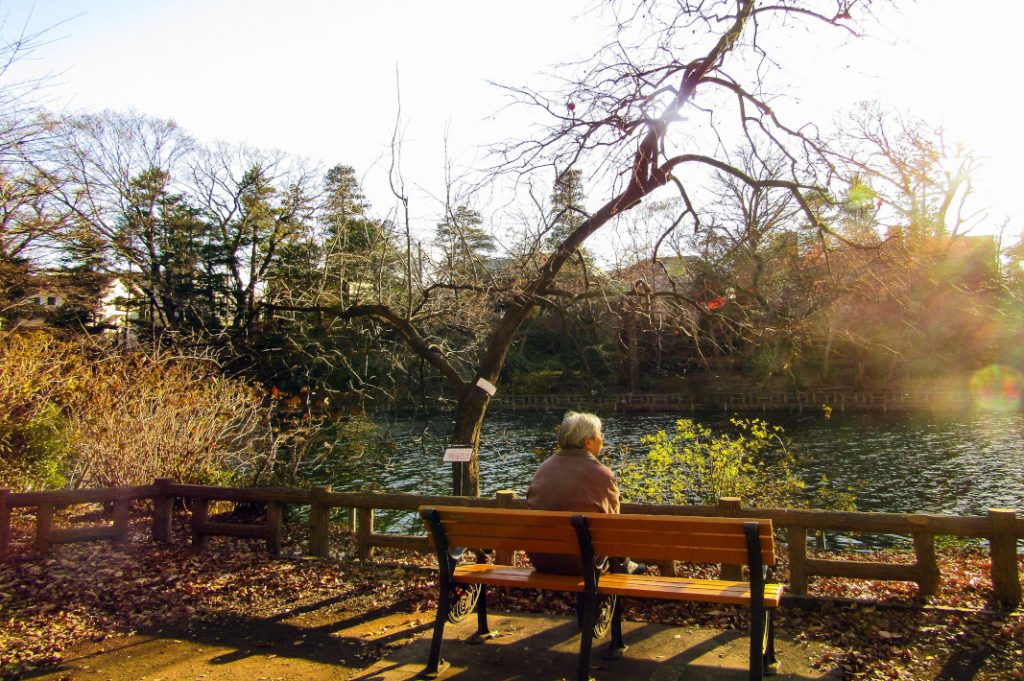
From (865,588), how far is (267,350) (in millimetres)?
8559

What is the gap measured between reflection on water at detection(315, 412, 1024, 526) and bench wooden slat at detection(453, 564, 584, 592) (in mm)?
6068

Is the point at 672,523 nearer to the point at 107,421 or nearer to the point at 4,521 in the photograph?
the point at 4,521

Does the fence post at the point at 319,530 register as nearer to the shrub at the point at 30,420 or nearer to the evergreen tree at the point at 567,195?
the evergreen tree at the point at 567,195

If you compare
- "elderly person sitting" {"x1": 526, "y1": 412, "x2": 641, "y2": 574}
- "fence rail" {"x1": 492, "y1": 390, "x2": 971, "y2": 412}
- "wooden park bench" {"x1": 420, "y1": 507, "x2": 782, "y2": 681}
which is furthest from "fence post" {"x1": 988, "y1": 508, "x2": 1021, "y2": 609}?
"fence rail" {"x1": 492, "y1": 390, "x2": 971, "y2": 412}

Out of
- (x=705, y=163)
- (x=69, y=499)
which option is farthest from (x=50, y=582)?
(x=705, y=163)

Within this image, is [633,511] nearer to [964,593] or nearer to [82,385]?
[964,593]

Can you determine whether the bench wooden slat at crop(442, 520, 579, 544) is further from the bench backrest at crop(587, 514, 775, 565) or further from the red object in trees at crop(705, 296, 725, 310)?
the red object in trees at crop(705, 296, 725, 310)

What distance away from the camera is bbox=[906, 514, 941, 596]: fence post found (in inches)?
188

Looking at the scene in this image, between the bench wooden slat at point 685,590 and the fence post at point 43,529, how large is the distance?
5.14m

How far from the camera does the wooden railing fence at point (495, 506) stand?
471cm

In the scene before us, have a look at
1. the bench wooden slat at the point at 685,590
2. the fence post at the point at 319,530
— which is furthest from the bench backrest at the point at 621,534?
the fence post at the point at 319,530

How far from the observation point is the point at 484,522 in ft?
13.0

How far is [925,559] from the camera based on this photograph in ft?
15.9

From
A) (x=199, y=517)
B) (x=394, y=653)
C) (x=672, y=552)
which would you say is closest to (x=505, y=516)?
(x=672, y=552)
